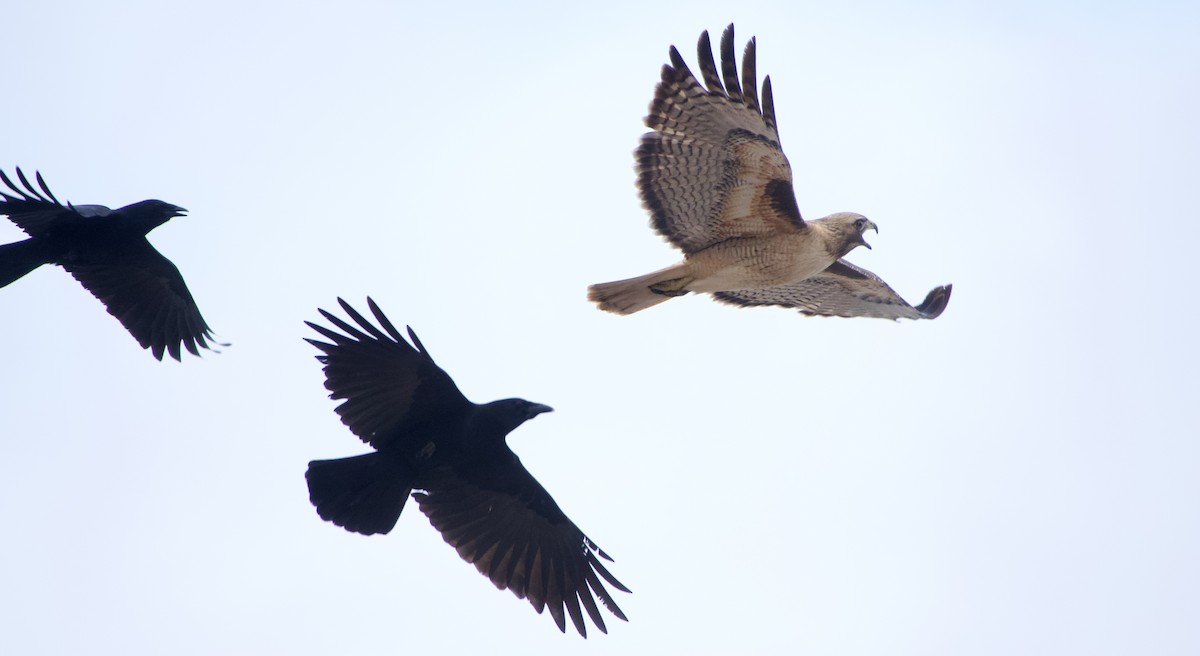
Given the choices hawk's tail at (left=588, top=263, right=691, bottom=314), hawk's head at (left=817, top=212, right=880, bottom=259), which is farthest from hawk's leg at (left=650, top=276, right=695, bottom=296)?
hawk's head at (left=817, top=212, right=880, bottom=259)

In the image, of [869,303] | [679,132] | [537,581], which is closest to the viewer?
[537,581]

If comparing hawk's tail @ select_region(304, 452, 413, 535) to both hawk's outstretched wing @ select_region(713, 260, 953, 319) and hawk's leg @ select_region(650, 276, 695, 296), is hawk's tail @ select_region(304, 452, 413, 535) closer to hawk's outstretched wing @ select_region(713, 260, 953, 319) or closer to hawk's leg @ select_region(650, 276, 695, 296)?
hawk's leg @ select_region(650, 276, 695, 296)

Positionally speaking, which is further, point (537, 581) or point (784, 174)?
point (784, 174)

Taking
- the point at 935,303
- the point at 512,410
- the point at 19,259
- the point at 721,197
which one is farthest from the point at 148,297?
the point at 935,303

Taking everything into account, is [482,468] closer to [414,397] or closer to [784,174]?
[414,397]

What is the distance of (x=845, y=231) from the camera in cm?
1012

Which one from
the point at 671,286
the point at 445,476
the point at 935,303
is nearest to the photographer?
the point at 445,476

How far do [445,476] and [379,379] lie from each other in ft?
2.60

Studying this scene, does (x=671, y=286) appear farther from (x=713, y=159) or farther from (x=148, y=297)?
(x=148, y=297)

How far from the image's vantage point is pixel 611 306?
9984 mm

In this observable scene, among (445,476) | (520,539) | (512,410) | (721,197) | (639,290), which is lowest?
(520,539)

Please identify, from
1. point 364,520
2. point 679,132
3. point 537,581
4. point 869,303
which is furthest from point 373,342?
point 869,303

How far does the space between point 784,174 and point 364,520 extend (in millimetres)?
3693

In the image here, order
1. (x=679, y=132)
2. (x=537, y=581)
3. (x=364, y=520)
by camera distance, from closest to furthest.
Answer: (x=364, y=520)
(x=537, y=581)
(x=679, y=132)
